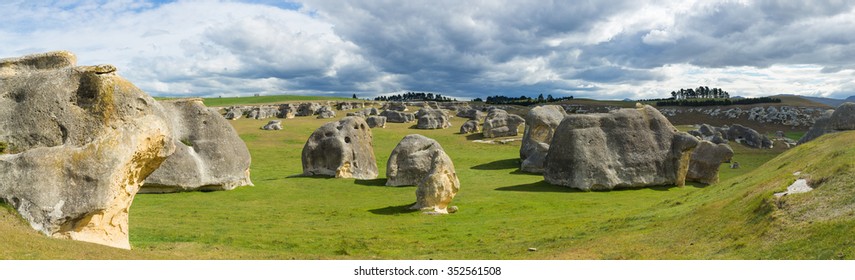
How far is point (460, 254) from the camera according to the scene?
18.3m

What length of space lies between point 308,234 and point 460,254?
6.44m

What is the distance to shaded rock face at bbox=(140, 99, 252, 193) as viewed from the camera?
33.8 meters

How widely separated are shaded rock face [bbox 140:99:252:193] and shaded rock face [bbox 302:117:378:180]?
5.77m

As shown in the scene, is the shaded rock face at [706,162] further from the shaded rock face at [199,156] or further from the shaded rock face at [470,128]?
the shaded rock face at [470,128]

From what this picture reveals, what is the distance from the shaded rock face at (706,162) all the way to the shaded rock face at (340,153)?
21683 millimetres

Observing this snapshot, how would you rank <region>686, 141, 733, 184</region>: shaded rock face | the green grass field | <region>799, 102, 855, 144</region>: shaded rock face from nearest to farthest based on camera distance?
the green grass field → <region>686, 141, 733, 184</region>: shaded rock face → <region>799, 102, 855, 144</region>: shaded rock face

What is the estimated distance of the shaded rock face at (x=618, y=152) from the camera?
35469 mm

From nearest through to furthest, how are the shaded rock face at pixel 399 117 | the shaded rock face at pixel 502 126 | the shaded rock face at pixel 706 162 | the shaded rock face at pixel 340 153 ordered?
the shaded rock face at pixel 706 162 → the shaded rock face at pixel 340 153 → the shaded rock face at pixel 502 126 → the shaded rock face at pixel 399 117

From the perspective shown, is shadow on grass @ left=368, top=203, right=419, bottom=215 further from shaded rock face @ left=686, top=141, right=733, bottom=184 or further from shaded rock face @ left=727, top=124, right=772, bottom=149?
shaded rock face @ left=727, top=124, right=772, bottom=149

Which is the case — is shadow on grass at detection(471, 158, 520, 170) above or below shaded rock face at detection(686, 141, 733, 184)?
below

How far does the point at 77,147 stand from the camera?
15.9m

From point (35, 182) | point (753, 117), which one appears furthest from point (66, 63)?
point (753, 117)

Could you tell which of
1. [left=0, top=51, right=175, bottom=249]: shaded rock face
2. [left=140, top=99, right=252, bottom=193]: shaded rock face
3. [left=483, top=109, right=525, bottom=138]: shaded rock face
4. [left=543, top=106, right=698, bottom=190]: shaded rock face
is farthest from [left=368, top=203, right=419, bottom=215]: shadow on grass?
[left=483, top=109, right=525, bottom=138]: shaded rock face

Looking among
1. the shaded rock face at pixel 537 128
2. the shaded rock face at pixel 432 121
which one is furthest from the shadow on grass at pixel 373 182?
the shaded rock face at pixel 432 121
